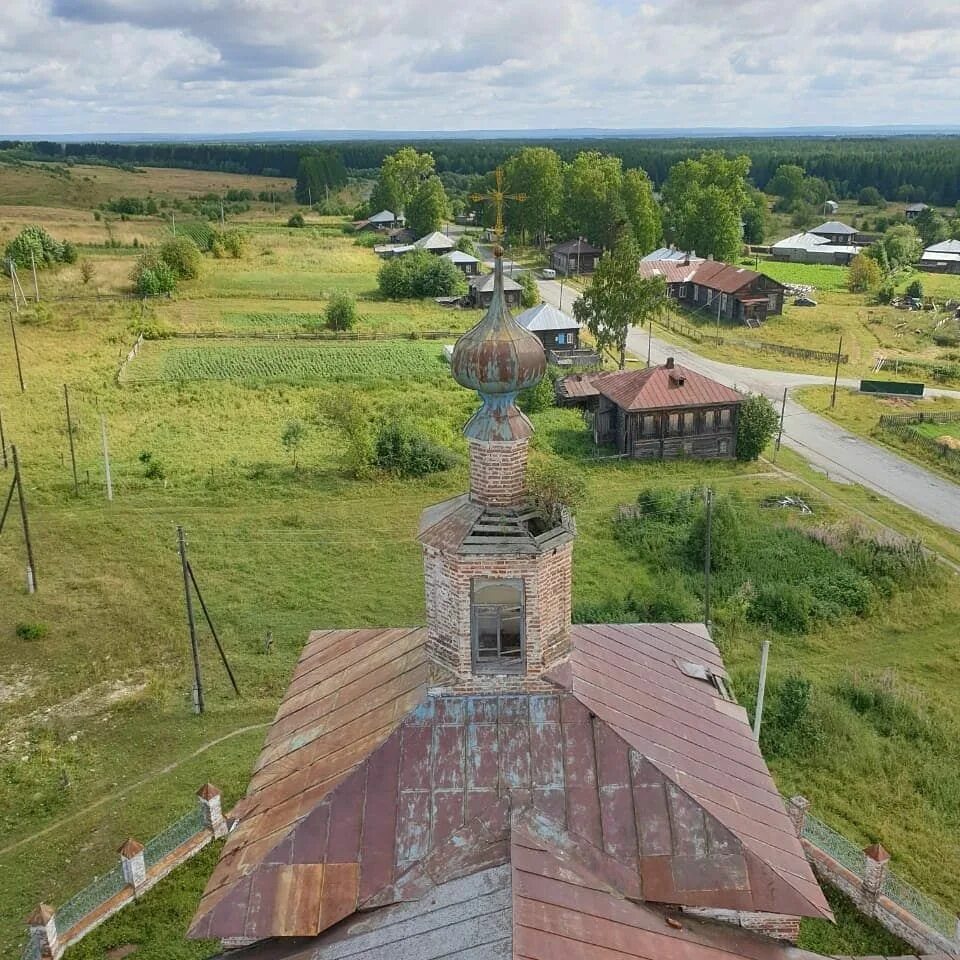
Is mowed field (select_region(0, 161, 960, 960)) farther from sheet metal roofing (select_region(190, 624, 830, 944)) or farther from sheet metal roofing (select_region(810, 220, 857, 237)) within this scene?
sheet metal roofing (select_region(810, 220, 857, 237))

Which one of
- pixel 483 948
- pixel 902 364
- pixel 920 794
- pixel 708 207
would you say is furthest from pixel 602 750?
pixel 708 207

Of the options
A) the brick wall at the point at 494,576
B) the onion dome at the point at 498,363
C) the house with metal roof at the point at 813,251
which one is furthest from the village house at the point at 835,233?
the brick wall at the point at 494,576

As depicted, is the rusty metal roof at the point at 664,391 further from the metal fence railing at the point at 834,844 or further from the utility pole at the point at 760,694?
the metal fence railing at the point at 834,844

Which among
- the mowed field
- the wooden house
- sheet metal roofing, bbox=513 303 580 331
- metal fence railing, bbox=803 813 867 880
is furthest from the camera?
the wooden house

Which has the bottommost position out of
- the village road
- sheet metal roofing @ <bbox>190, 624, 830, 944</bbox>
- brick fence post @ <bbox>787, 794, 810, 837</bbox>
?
the village road

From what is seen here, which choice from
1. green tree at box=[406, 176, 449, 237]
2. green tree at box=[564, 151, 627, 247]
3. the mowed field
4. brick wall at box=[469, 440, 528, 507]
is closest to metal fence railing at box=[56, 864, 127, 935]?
the mowed field

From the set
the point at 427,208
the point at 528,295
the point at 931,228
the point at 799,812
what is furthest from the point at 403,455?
the point at 931,228
